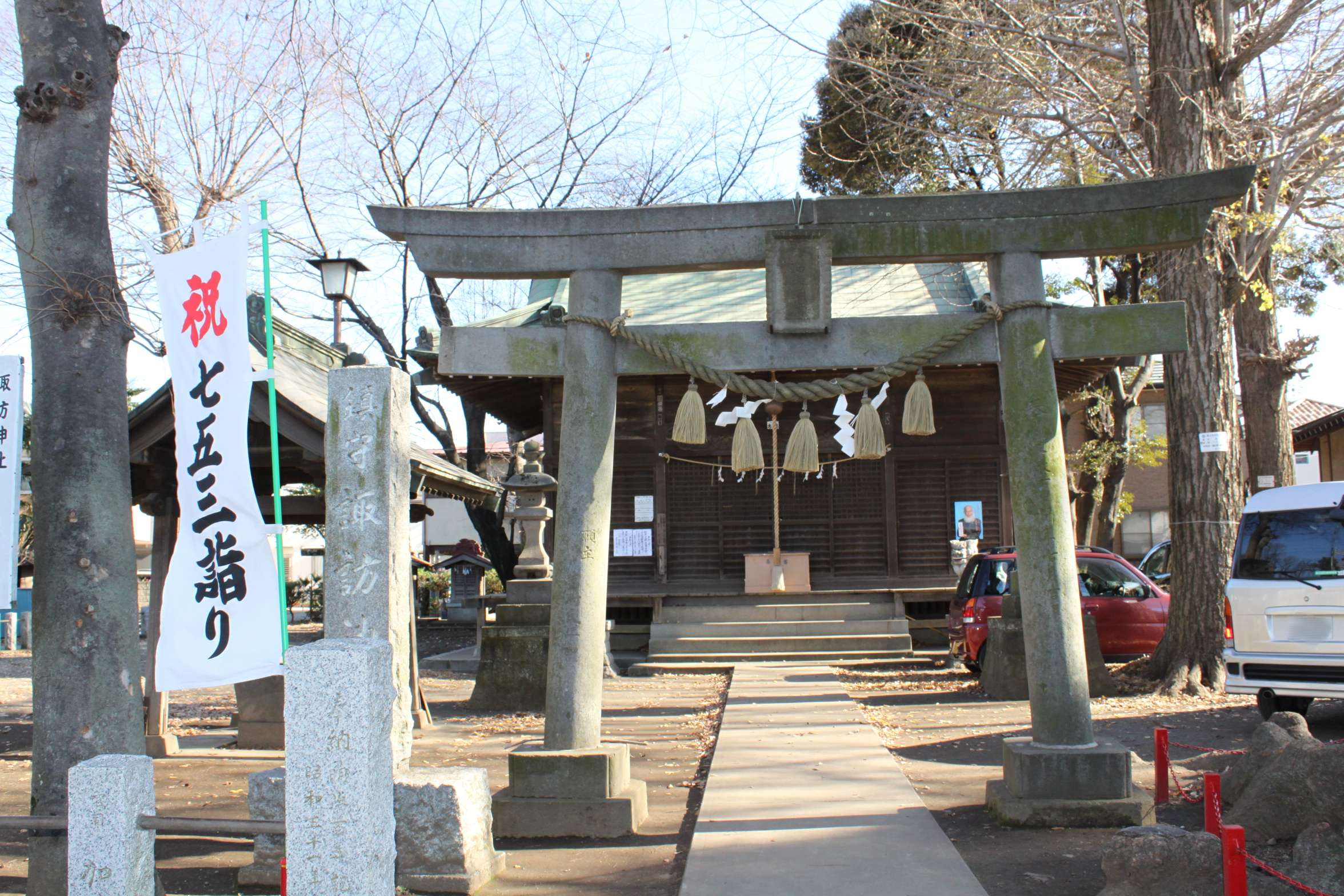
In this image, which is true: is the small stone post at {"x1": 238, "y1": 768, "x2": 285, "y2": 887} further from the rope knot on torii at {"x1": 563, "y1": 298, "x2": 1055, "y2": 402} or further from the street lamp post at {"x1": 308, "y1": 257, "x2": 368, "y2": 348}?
the street lamp post at {"x1": 308, "y1": 257, "x2": 368, "y2": 348}

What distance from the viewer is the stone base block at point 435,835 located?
209 inches

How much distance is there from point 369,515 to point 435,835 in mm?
1648

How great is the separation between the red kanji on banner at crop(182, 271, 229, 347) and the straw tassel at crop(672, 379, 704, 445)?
307 centimetres

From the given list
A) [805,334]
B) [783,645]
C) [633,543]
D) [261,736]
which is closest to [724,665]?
[783,645]

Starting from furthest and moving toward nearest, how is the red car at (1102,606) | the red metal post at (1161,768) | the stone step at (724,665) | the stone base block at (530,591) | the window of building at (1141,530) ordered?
the window of building at (1141,530), the stone step at (724,665), the red car at (1102,606), the stone base block at (530,591), the red metal post at (1161,768)

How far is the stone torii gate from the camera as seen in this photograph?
6516 millimetres

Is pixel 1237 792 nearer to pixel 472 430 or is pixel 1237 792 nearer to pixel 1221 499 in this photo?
pixel 1221 499

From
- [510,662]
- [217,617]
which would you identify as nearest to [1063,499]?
[217,617]

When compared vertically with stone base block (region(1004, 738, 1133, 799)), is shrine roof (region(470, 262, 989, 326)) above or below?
above

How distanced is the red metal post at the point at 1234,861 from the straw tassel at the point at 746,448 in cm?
412

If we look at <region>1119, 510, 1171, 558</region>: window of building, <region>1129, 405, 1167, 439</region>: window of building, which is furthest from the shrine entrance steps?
<region>1119, 510, 1171, 558</region>: window of building

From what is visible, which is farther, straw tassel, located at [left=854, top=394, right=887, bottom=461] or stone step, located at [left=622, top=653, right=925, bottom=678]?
stone step, located at [left=622, top=653, right=925, bottom=678]

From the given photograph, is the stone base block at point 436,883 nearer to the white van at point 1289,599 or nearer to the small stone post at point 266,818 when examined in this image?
the small stone post at point 266,818

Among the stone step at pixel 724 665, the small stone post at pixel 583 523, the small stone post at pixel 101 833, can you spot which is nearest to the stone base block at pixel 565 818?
the small stone post at pixel 583 523
